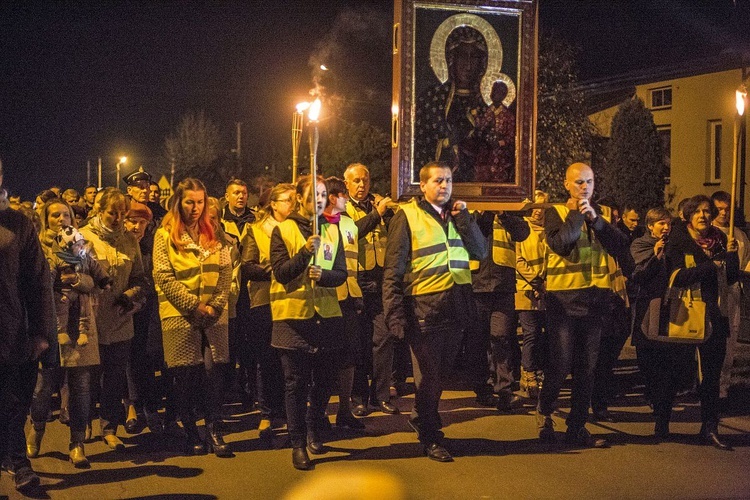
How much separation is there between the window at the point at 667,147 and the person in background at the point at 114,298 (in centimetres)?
3176

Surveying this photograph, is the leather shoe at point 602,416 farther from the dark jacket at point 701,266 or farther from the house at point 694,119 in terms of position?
the house at point 694,119

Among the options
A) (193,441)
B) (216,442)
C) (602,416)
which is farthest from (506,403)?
(193,441)

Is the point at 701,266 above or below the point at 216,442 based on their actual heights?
above

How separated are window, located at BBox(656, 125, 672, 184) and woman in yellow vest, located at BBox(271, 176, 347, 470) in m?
31.7

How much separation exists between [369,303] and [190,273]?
2.29 meters

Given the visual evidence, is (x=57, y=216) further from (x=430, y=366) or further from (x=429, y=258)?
(x=430, y=366)

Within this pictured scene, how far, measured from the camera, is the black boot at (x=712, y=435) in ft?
28.3

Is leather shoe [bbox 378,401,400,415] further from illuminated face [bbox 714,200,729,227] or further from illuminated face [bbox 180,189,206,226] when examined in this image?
illuminated face [bbox 714,200,729,227]

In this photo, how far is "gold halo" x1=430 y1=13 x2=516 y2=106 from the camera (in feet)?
29.8

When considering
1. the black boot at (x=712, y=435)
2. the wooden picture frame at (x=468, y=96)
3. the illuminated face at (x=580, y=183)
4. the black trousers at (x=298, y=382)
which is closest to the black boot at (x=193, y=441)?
the black trousers at (x=298, y=382)

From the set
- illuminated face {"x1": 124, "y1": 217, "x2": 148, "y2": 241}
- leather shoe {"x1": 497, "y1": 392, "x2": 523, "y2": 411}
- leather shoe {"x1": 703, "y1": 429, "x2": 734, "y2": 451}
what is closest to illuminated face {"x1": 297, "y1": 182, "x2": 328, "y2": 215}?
illuminated face {"x1": 124, "y1": 217, "x2": 148, "y2": 241}

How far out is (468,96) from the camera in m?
9.26

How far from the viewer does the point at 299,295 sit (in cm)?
802

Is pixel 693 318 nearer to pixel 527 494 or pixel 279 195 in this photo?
pixel 527 494
